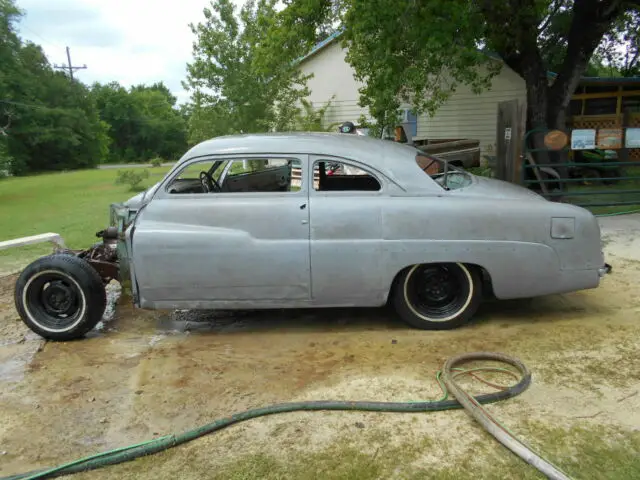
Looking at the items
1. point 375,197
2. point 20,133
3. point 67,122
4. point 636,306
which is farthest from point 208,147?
point 67,122

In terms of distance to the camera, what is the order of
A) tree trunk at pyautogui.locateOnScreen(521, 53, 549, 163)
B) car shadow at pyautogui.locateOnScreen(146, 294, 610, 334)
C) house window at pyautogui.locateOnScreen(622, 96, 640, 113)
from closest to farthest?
1. car shadow at pyautogui.locateOnScreen(146, 294, 610, 334)
2. tree trunk at pyautogui.locateOnScreen(521, 53, 549, 163)
3. house window at pyautogui.locateOnScreen(622, 96, 640, 113)

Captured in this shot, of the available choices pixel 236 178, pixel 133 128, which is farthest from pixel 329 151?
pixel 133 128

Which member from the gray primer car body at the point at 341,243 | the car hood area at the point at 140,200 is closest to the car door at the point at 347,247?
the gray primer car body at the point at 341,243

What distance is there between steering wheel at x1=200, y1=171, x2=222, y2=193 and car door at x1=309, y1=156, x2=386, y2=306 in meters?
1.09

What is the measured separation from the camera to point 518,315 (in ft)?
15.4

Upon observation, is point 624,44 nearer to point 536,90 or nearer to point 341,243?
point 536,90

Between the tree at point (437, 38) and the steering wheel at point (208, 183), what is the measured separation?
18.1 feet

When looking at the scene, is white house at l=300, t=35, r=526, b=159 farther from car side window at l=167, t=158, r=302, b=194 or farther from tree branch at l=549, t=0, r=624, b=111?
car side window at l=167, t=158, r=302, b=194

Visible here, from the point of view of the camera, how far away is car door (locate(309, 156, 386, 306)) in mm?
4148

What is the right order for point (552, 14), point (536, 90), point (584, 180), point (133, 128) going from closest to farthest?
point (584, 180) < point (536, 90) < point (552, 14) < point (133, 128)

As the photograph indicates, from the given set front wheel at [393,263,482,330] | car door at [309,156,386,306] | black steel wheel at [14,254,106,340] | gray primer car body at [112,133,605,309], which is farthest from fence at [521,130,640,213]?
black steel wheel at [14,254,106,340]

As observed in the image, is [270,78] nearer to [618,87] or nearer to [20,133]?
[618,87]

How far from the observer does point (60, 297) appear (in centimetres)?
452

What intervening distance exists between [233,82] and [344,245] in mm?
13103
